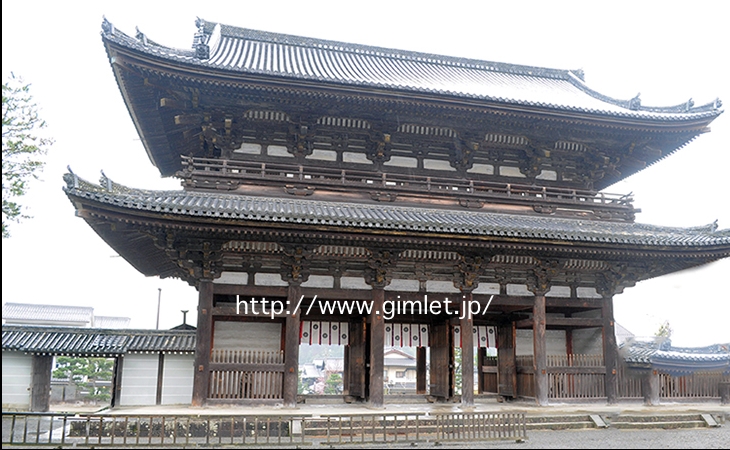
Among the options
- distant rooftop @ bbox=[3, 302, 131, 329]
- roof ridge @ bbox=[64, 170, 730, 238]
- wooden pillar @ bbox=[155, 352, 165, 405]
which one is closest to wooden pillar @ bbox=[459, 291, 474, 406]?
roof ridge @ bbox=[64, 170, 730, 238]

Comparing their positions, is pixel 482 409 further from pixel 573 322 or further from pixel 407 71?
pixel 407 71

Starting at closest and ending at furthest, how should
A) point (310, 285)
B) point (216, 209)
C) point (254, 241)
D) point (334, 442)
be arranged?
point (334, 442), point (216, 209), point (254, 241), point (310, 285)

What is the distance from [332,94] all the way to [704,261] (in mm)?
10571

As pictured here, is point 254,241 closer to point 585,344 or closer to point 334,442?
point 334,442

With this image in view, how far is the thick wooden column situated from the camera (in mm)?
12516

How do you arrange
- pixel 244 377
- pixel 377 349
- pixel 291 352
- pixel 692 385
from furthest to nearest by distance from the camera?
pixel 692 385
pixel 377 349
pixel 291 352
pixel 244 377

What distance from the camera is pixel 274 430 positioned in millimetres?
→ 11641

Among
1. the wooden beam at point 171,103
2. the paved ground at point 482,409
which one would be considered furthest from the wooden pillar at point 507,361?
the wooden beam at point 171,103

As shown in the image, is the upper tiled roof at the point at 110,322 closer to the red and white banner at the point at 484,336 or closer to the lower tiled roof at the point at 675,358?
the red and white banner at the point at 484,336

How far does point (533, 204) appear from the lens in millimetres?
15477

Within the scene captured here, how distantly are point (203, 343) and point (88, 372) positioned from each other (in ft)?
62.1

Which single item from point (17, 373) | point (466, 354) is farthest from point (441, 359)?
point (17, 373)

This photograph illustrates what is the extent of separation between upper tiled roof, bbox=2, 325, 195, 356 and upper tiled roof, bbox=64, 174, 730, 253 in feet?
12.0

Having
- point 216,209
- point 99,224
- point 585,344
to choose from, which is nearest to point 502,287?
Answer: point 585,344
